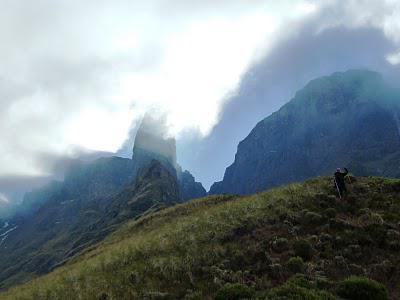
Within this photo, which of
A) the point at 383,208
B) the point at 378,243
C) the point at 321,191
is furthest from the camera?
the point at 321,191

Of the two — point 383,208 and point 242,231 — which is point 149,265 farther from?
point 383,208

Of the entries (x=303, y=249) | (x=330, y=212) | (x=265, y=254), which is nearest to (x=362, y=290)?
(x=303, y=249)

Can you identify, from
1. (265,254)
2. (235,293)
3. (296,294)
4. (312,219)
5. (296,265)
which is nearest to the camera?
(296,294)

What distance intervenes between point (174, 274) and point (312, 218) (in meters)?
11.3

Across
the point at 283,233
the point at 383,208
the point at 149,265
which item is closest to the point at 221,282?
the point at 149,265

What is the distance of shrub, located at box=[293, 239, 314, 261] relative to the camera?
25906 mm

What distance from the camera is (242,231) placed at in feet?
102

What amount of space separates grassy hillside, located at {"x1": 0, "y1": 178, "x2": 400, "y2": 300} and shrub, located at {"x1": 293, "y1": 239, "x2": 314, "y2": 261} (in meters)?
0.06

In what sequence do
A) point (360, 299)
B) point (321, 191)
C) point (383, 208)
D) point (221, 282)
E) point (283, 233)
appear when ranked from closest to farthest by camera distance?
point (360, 299)
point (221, 282)
point (283, 233)
point (383, 208)
point (321, 191)

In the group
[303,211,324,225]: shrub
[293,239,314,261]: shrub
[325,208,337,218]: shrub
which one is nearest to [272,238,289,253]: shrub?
[293,239,314,261]: shrub

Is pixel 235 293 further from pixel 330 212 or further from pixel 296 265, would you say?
pixel 330 212

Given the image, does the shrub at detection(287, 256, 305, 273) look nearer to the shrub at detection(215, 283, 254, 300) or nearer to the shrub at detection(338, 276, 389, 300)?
the shrub at detection(338, 276, 389, 300)

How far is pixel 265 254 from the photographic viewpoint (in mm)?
26297

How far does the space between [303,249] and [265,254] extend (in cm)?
228
